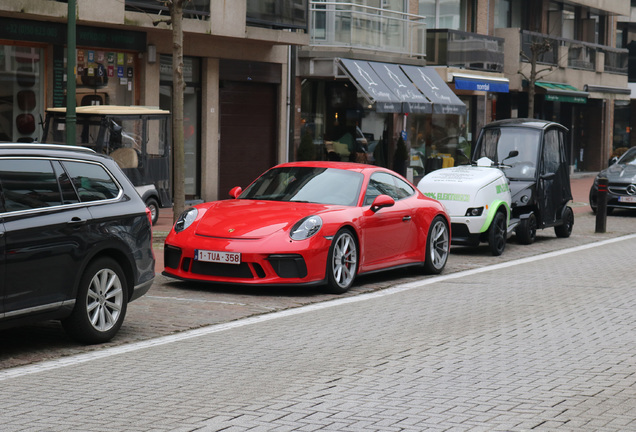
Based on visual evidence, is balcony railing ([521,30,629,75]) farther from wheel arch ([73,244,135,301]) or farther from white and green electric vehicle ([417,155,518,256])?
wheel arch ([73,244,135,301])

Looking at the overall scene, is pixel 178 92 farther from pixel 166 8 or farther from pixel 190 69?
pixel 190 69

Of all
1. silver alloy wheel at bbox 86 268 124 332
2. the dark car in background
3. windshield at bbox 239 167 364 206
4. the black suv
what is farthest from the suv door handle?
the dark car in background

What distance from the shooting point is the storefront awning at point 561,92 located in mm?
39069

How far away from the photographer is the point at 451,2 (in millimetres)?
35219

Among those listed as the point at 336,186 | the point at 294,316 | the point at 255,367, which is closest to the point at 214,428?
the point at 255,367

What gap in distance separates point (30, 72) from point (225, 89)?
6.15 metres

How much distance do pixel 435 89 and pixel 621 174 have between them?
7.35 metres

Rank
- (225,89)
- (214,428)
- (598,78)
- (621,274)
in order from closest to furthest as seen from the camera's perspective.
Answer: (214,428)
(621,274)
(225,89)
(598,78)

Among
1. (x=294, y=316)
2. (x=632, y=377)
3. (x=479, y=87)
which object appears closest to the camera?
(x=632, y=377)

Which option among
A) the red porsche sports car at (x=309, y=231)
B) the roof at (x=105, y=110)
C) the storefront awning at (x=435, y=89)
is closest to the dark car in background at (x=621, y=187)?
the storefront awning at (x=435, y=89)

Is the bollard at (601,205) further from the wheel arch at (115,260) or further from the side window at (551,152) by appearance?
the wheel arch at (115,260)

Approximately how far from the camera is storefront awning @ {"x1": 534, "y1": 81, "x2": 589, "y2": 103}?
3907cm

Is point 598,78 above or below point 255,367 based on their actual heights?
above

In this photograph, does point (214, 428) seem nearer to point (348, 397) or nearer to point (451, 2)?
point (348, 397)
